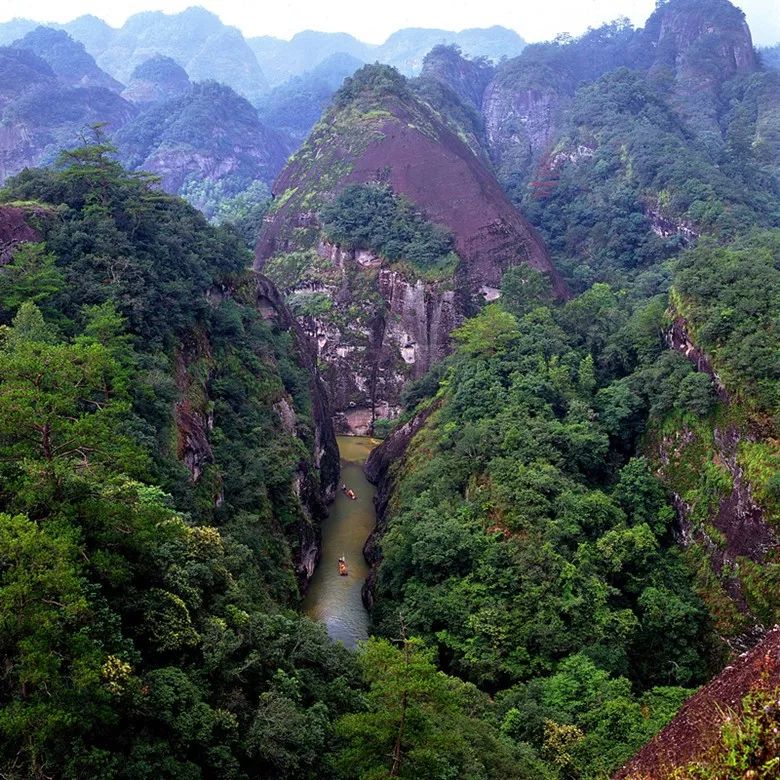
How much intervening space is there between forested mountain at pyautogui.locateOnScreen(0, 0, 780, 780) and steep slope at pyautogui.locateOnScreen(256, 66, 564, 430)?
0.28m

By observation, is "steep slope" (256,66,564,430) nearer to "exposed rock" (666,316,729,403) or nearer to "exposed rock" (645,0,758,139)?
"exposed rock" (666,316,729,403)

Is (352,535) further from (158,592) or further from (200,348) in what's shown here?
(158,592)

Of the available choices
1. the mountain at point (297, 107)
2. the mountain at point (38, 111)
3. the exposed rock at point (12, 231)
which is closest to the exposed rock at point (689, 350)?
the exposed rock at point (12, 231)

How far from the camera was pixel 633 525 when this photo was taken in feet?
85.3

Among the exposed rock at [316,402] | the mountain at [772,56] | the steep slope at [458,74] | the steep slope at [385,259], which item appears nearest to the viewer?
the exposed rock at [316,402]

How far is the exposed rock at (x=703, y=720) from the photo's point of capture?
8711 millimetres

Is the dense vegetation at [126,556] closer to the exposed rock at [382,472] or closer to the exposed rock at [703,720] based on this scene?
the exposed rock at [382,472]

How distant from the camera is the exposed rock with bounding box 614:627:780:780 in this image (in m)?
8.71

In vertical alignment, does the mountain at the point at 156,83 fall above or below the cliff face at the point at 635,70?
above

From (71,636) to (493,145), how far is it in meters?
95.9

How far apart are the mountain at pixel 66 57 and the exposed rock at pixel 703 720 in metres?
157

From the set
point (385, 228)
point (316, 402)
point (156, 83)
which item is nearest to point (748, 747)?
point (316, 402)

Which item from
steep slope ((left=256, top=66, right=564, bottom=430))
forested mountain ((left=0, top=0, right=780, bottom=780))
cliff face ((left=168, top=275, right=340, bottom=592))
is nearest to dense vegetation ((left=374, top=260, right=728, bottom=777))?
forested mountain ((left=0, top=0, right=780, bottom=780))

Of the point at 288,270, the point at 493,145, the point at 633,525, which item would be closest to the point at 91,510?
the point at 633,525
